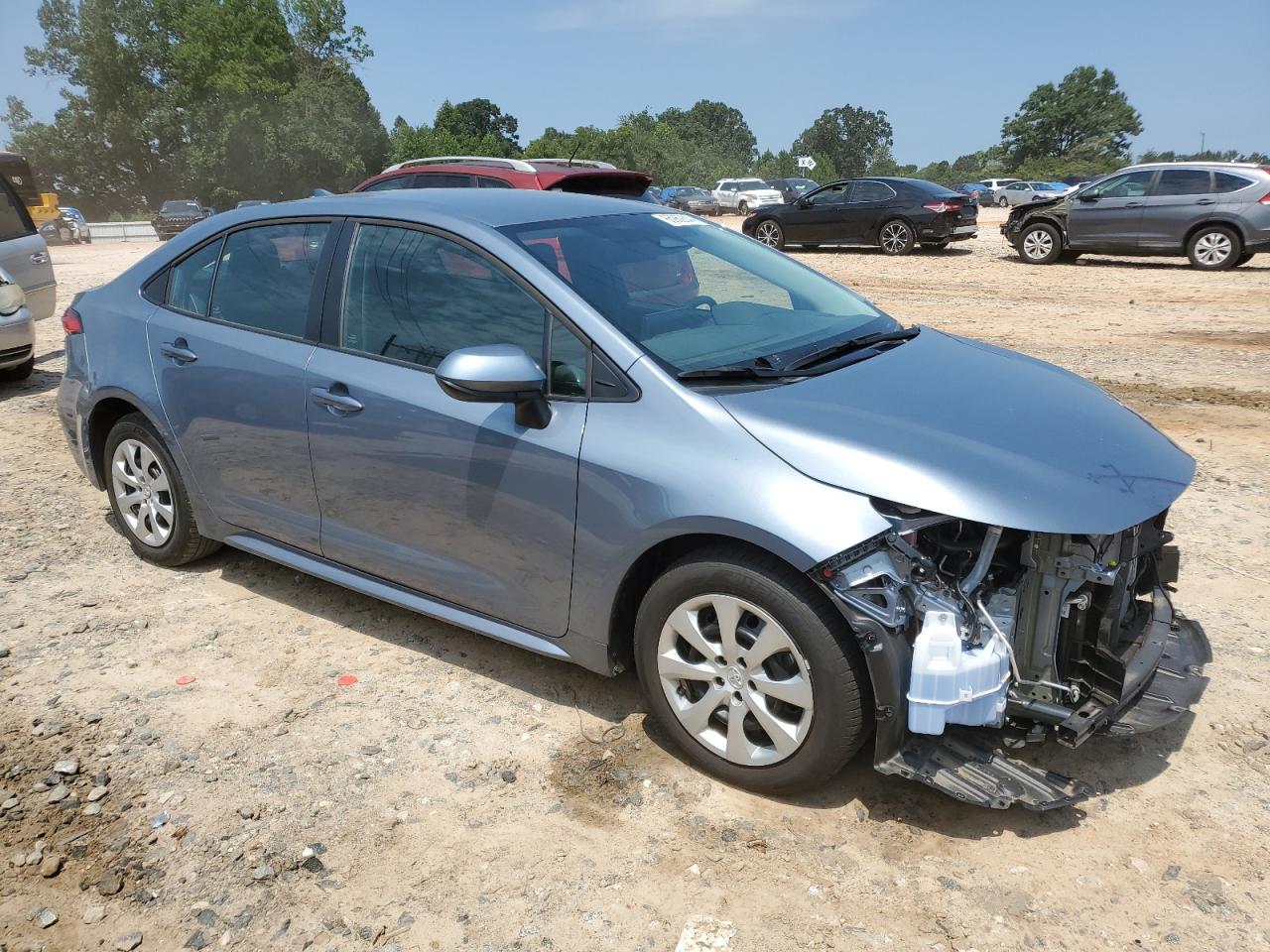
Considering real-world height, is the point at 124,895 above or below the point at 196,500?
below

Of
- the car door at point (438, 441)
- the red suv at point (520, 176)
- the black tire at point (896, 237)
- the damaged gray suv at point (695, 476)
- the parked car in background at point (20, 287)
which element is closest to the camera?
the damaged gray suv at point (695, 476)

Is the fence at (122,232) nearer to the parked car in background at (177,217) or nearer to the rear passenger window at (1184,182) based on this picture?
the parked car in background at (177,217)

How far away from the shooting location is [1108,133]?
108m

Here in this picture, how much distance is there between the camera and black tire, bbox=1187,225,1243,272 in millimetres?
15039

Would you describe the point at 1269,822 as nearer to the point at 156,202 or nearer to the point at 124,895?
the point at 124,895

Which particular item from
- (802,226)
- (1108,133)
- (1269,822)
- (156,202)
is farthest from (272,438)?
(1108,133)

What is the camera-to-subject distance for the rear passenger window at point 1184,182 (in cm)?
1509

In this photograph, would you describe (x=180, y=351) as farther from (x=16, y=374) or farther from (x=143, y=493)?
(x=16, y=374)

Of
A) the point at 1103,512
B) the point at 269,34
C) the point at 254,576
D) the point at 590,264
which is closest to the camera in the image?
the point at 1103,512

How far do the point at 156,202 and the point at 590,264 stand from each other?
264 ft

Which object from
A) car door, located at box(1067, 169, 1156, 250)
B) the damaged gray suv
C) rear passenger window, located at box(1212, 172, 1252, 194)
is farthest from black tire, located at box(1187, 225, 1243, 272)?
the damaged gray suv

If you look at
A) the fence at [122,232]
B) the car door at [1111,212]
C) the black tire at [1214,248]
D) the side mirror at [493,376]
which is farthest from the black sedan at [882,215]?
the fence at [122,232]

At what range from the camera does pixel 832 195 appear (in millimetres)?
19203

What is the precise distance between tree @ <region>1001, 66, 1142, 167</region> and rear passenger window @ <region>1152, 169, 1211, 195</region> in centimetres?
10314
